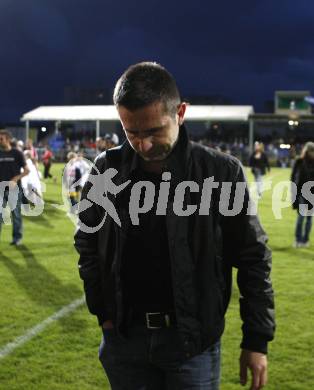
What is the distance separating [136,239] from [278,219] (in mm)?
14176

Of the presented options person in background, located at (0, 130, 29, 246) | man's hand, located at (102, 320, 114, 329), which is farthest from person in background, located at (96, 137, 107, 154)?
man's hand, located at (102, 320, 114, 329)

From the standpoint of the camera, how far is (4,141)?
1072 cm

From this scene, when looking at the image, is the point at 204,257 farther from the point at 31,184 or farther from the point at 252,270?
the point at 31,184

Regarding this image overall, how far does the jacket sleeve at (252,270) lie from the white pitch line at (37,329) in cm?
375

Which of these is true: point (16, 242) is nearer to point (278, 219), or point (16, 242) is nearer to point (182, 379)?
point (278, 219)

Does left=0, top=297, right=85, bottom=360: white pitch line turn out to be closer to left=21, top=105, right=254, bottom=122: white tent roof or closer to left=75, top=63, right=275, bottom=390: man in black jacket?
left=75, top=63, right=275, bottom=390: man in black jacket

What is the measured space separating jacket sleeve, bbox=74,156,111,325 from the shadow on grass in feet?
13.3

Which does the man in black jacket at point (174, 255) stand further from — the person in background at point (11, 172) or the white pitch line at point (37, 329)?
the person in background at point (11, 172)

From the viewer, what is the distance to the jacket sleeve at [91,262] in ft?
7.96

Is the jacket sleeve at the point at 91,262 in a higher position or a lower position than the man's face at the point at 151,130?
lower

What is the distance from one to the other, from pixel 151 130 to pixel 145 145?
0.21ft

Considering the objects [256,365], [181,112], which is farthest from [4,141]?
[256,365]

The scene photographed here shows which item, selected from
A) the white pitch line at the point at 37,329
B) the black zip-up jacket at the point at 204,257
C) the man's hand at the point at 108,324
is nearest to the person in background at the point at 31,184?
the white pitch line at the point at 37,329

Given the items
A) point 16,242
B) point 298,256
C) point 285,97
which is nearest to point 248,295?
point 298,256
